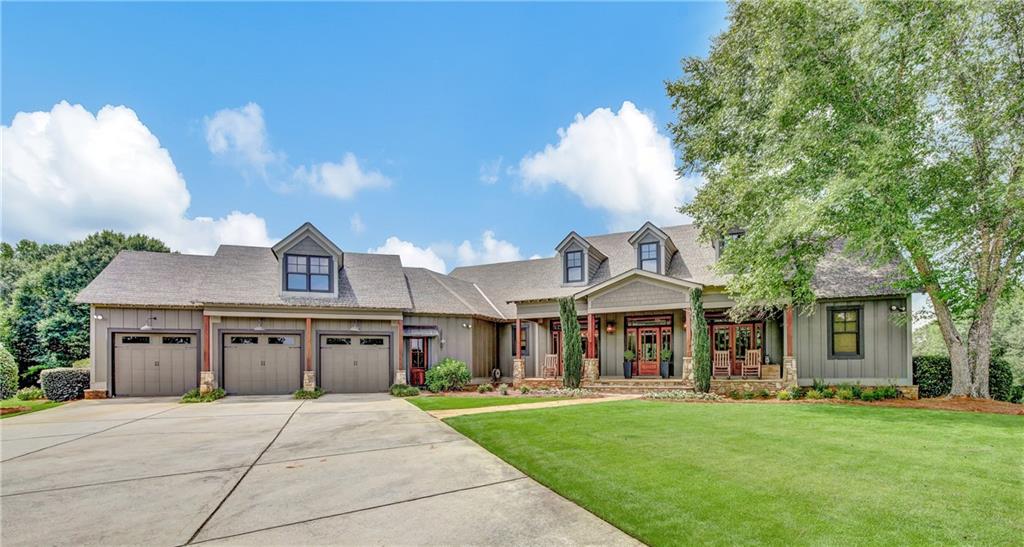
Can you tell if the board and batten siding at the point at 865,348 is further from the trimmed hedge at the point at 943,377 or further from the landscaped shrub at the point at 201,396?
the landscaped shrub at the point at 201,396

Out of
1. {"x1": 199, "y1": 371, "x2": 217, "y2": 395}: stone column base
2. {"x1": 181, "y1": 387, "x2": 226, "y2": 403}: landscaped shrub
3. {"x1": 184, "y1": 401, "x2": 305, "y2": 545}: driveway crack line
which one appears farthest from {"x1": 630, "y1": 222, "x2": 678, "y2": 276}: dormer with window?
{"x1": 199, "y1": 371, "x2": 217, "y2": 395}: stone column base

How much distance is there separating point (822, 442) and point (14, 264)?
146ft

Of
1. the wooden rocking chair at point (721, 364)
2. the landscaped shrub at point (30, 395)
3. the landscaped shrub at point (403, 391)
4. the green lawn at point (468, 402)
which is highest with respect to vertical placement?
the wooden rocking chair at point (721, 364)

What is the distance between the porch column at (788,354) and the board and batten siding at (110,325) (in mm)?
20444

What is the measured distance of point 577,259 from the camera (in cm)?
2034

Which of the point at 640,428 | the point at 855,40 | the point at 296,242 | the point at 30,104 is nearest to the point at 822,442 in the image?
the point at 640,428

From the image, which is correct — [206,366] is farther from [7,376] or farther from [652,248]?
[652,248]

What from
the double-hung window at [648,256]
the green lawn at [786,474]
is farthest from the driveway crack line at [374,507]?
the double-hung window at [648,256]

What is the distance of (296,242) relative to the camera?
58.7 ft

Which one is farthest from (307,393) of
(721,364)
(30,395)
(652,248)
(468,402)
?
(721,364)

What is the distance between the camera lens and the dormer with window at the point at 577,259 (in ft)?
65.7

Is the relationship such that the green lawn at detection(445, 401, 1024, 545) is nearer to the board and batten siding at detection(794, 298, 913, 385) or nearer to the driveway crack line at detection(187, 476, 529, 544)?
the driveway crack line at detection(187, 476, 529, 544)

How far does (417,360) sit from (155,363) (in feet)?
30.0

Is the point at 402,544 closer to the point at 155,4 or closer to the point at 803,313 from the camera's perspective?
the point at 155,4
